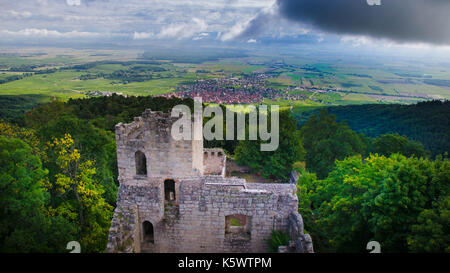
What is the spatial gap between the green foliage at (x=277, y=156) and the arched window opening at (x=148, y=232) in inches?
624

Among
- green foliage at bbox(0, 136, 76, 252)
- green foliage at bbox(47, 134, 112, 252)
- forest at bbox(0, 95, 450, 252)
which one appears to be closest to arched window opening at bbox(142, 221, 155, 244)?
forest at bbox(0, 95, 450, 252)

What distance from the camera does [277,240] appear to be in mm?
12320

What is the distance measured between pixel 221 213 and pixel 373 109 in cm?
4723

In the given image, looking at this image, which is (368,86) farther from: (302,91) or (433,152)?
(433,152)

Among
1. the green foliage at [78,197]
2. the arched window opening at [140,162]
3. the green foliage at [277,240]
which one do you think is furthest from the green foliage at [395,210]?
the green foliage at [78,197]

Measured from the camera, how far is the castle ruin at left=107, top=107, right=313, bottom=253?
12461mm

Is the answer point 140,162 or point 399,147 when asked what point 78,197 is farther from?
point 399,147

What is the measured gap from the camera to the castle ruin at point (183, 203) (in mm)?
12461

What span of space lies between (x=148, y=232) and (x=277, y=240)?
6.38m

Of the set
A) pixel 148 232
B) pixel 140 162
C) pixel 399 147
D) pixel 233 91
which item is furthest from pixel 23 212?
pixel 233 91

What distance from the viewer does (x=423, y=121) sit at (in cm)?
3978

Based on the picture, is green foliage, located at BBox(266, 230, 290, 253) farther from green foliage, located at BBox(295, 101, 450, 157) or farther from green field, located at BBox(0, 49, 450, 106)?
green field, located at BBox(0, 49, 450, 106)

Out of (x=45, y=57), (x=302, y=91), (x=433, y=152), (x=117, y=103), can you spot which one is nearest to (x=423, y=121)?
(x=433, y=152)

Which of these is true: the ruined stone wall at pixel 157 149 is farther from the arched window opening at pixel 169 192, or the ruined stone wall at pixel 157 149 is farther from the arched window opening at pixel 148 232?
the arched window opening at pixel 148 232
